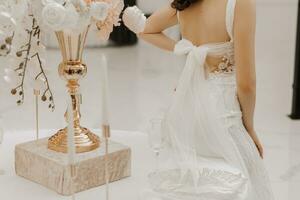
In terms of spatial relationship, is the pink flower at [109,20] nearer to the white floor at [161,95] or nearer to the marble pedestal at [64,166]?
the marble pedestal at [64,166]

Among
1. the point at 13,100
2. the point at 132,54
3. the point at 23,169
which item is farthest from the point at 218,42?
the point at 132,54

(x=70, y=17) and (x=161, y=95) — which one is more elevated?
(x=70, y=17)

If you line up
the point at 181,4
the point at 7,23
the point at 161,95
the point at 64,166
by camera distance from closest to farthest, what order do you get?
the point at 7,23 < the point at 64,166 < the point at 181,4 < the point at 161,95

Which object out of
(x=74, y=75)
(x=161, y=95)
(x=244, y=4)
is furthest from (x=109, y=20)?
(x=161, y=95)

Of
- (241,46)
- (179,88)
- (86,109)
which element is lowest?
(86,109)

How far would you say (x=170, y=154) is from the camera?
1.92 metres

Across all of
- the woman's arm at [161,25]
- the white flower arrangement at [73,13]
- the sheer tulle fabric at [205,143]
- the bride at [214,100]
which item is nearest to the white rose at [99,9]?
the white flower arrangement at [73,13]

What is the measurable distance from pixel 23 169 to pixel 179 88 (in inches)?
22.0

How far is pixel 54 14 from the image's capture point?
1612mm

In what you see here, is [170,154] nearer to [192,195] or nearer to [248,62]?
[192,195]

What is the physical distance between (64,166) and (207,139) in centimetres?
45

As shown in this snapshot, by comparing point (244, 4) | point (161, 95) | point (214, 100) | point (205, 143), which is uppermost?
point (244, 4)

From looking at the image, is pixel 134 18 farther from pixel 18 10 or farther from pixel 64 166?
pixel 64 166

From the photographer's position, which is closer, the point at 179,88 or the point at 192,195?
the point at 192,195
